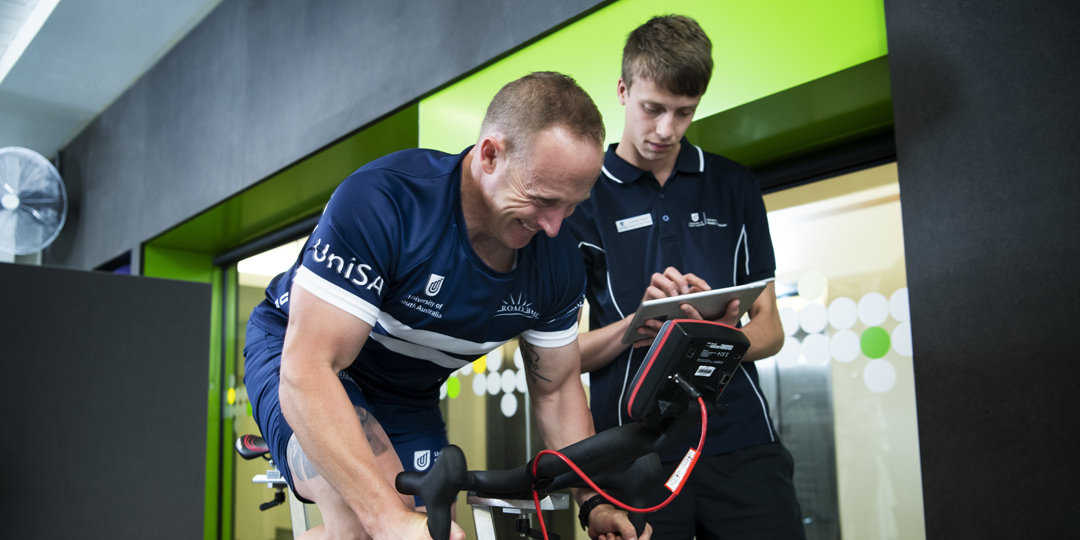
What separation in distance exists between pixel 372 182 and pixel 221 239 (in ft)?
14.9

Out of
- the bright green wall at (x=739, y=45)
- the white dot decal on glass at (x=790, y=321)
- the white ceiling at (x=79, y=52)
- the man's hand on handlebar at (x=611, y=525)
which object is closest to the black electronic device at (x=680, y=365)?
the man's hand on handlebar at (x=611, y=525)

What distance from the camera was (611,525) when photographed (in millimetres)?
1154

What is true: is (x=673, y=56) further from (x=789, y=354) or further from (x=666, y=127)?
(x=789, y=354)

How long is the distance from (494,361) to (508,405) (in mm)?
211

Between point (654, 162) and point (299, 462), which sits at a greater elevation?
point (654, 162)

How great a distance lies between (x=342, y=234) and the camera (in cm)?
109

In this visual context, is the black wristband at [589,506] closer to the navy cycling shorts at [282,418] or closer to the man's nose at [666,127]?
the navy cycling shorts at [282,418]

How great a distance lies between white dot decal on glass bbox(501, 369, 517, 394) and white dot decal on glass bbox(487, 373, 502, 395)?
3cm

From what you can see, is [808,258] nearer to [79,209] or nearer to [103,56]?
[103,56]

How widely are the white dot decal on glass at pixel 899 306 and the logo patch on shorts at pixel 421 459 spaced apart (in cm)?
146

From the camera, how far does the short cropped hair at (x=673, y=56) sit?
1558mm

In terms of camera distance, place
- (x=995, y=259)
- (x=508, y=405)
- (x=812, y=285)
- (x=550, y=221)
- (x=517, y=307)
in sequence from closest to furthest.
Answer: (x=550, y=221) < (x=517, y=307) < (x=995, y=259) < (x=812, y=285) < (x=508, y=405)

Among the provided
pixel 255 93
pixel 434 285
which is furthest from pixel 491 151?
pixel 255 93

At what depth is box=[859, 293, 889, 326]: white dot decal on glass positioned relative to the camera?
7.18 feet
